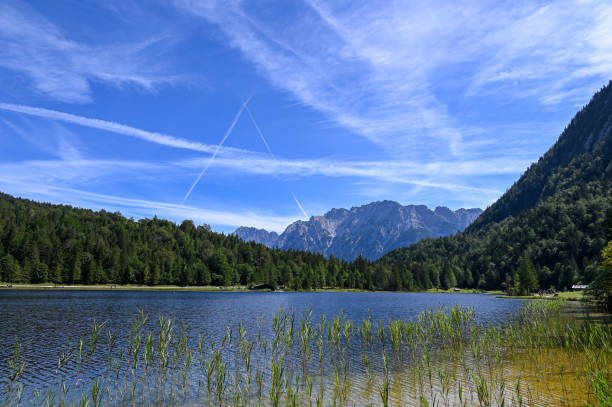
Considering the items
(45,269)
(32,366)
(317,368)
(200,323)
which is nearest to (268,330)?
(200,323)

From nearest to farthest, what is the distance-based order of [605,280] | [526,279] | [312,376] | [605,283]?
[312,376], [605,283], [605,280], [526,279]

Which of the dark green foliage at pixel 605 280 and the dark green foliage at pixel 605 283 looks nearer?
the dark green foliage at pixel 605 283

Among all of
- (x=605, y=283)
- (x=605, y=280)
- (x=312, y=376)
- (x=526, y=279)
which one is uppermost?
(x=605, y=280)

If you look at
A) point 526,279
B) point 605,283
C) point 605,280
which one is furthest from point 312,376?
point 526,279

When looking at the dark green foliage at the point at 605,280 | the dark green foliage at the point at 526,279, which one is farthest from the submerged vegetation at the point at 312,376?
the dark green foliage at the point at 526,279

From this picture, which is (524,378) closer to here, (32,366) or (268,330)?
(268,330)

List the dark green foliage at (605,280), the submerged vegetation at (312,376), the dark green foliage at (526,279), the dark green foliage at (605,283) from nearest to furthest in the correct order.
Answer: the submerged vegetation at (312,376) < the dark green foliage at (605,283) < the dark green foliage at (605,280) < the dark green foliage at (526,279)

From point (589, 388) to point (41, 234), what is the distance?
232 metres

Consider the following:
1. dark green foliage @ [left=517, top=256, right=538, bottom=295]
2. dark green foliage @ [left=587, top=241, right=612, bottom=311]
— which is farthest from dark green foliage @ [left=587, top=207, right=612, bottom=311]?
dark green foliage @ [left=517, top=256, right=538, bottom=295]

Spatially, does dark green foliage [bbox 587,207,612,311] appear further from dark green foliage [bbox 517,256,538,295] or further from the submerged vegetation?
dark green foliage [bbox 517,256,538,295]

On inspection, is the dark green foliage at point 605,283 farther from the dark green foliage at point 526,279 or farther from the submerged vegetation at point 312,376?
the dark green foliage at point 526,279

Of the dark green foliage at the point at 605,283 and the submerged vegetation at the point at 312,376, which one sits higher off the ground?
the dark green foliage at the point at 605,283

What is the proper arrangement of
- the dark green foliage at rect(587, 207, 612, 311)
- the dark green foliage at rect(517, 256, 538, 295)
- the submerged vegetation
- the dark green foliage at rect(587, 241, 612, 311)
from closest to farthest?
the submerged vegetation, the dark green foliage at rect(587, 241, 612, 311), the dark green foliage at rect(587, 207, 612, 311), the dark green foliage at rect(517, 256, 538, 295)

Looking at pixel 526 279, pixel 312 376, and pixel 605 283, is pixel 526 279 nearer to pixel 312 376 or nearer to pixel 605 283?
pixel 605 283
